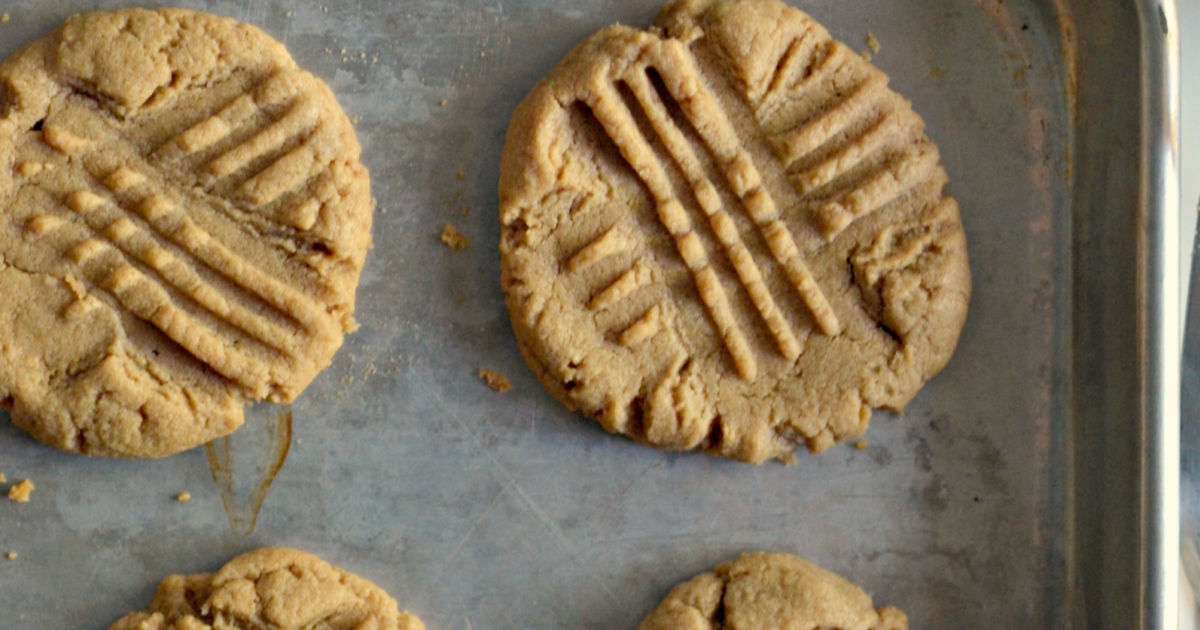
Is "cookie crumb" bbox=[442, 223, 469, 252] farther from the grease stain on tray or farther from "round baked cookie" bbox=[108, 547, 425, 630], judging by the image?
"round baked cookie" bbox=[108, 547, 425, 630]

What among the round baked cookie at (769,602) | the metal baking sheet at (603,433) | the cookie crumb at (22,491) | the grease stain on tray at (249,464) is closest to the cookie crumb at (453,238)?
the metal baking sheet at (603,433)

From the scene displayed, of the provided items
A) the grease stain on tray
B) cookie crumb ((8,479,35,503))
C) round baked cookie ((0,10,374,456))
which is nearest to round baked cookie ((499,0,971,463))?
round baked cookie ((0,10,374,456))

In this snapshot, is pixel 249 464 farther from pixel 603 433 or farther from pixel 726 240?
pixel 726 240

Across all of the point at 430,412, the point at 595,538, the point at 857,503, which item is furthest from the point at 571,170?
the point at 857,503

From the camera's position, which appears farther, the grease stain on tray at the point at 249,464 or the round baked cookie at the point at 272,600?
the grease stain on tray at the point at 249,464

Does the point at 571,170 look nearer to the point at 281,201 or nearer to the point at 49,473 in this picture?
the point at 281,201

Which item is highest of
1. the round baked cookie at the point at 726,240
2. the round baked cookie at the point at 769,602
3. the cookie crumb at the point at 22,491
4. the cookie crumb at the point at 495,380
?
the round baked cookie at the point at 726,240

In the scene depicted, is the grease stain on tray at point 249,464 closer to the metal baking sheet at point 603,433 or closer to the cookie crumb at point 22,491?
the metal baking sheet at point 603,433
